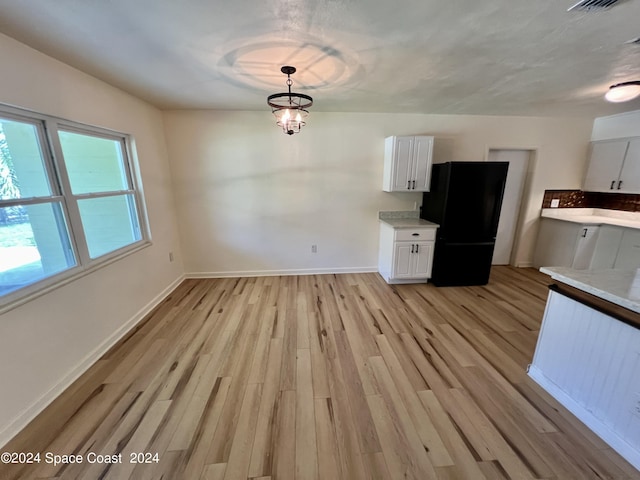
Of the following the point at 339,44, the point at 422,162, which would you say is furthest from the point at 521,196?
Answer: the point at 339,44

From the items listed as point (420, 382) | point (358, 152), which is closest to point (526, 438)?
point (420, 382)

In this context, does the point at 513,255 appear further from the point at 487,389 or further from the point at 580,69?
the point at 487,389

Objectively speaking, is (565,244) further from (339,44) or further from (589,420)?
(339,44)

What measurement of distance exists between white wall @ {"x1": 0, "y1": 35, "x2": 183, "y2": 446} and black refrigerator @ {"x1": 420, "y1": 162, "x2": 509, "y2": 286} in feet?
12.9

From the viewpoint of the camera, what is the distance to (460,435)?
1.53 meters

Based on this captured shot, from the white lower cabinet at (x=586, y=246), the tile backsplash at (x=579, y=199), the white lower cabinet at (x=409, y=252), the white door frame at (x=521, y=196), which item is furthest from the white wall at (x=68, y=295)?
the tile backsplash at (x=579, y=199)

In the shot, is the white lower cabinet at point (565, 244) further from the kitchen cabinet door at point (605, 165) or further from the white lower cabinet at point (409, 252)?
the white lower cabinet at point (409, 252)

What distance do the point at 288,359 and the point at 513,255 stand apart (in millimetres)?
4433

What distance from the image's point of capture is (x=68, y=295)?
77.5 inches

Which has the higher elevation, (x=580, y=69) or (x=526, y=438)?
(x=580, y=69)

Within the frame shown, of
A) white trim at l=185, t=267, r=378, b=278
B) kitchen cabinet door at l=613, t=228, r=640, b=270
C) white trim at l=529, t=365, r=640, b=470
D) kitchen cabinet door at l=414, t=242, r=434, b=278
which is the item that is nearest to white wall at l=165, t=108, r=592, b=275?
white trim at l=185, t=267, r=378, b=278

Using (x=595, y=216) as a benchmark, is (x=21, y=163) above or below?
above

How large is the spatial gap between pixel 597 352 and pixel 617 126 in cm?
422

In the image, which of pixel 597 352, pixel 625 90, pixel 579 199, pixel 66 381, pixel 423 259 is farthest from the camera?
pixel 579 199
